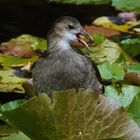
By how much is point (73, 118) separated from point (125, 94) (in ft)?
3.77

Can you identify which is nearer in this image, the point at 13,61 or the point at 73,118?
the point at 73,118

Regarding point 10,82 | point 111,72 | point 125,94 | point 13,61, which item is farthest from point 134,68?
point 13,61

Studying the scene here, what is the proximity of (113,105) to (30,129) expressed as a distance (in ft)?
1.34

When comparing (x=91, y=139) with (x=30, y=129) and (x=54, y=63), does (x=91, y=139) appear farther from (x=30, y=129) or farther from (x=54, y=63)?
(x=54, y=63)

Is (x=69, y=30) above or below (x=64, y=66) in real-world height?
above

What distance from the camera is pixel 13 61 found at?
5.43m

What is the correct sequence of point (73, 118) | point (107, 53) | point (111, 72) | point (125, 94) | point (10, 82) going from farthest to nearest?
point (107, 53), point (10, 82), point (111, 72), point (125, 94), point (73, 118)

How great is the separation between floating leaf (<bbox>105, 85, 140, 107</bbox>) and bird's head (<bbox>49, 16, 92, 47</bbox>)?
39 cm

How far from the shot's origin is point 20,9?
7426 mm

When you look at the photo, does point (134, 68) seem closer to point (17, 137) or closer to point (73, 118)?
point (17, 137)

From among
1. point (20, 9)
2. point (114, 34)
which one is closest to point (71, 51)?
point (114, 34)

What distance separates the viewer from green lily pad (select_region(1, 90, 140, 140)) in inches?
118

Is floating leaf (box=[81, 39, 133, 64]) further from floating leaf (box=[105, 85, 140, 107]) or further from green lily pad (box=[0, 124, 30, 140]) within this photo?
green lily pad (box=[0, 124, 30, 140])

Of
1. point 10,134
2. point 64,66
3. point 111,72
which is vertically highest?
point 64,66
